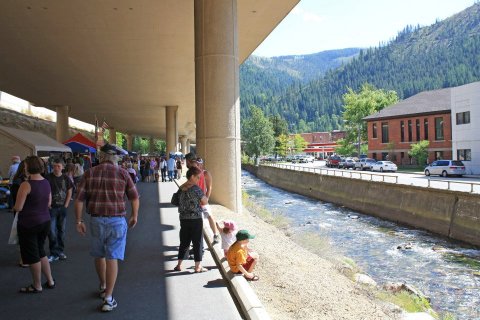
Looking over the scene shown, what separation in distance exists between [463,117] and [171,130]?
27.2 meters

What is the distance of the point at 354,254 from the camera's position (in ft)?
58.5

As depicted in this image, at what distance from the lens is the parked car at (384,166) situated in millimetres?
49250

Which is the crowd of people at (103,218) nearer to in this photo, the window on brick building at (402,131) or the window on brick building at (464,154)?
the window on brick building at (464,154)

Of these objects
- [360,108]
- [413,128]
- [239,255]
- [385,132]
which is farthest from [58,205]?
[360,108]

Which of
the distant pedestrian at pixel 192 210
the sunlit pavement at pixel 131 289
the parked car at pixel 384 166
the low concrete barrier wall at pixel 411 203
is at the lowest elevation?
the low concrete barrier wall at pixel 411 203

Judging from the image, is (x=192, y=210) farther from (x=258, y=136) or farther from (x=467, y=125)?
(x=258, y=136)

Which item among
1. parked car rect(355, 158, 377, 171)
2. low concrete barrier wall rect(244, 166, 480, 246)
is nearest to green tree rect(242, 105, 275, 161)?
parked car rect(355, 158, 377, 171)

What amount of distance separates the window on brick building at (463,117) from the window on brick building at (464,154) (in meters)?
2.57

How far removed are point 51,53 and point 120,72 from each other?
6030 mm

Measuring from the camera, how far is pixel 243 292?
6.13m

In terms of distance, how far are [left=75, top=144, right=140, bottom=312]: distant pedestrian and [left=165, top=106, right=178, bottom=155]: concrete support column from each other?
133 ft

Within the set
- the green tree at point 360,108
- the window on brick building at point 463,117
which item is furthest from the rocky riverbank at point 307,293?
the green tree at point 360,108

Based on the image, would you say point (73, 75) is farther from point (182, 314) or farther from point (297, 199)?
point (182, 314)

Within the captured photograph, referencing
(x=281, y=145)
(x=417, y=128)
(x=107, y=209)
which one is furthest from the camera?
(x=281, y=145)
